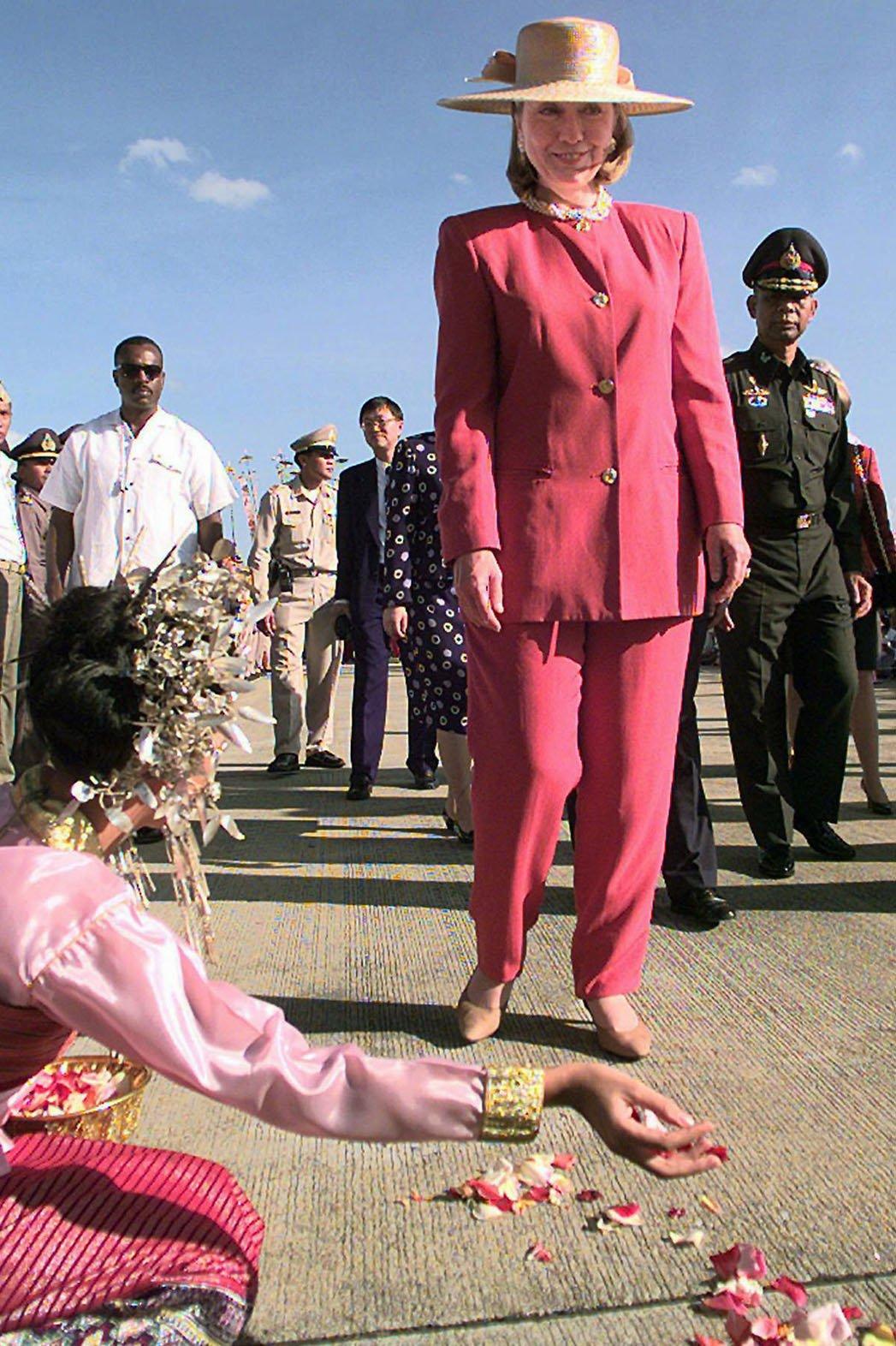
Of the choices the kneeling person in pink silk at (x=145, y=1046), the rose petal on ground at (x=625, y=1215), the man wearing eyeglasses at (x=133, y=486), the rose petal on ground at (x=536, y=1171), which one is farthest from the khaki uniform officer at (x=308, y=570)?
the kneeling person in pink silk at (x=145, y=1046)

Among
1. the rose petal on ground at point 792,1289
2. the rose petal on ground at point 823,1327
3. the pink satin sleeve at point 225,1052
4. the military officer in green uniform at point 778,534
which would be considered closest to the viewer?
the pink satin sleeve at point 225,1052

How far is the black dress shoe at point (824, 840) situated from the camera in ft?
15.3

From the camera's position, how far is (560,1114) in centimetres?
254

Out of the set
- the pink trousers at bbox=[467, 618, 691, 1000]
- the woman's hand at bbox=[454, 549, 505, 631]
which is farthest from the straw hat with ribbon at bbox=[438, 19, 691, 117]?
the pink trousers at bbox=[467, 618, 691, 1000]

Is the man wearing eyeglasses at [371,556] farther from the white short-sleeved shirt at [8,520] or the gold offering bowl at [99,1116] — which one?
the gold offering bowl at [99,1116]

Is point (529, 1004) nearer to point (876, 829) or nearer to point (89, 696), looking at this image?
point (89, 696)

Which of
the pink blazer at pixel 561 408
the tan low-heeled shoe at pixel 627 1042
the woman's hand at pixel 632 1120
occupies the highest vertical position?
the pink blazer at pixel 561 408

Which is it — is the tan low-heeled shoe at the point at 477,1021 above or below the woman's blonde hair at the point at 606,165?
below

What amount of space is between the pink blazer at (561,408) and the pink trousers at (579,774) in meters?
0.11

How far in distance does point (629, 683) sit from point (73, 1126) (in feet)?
4.92

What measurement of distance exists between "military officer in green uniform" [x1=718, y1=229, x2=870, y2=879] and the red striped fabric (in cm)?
295

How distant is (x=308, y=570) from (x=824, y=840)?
13.7 ft

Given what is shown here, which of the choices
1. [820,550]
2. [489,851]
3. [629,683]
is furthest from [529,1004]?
[820,550]

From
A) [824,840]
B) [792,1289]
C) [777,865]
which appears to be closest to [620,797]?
[792,1289]
